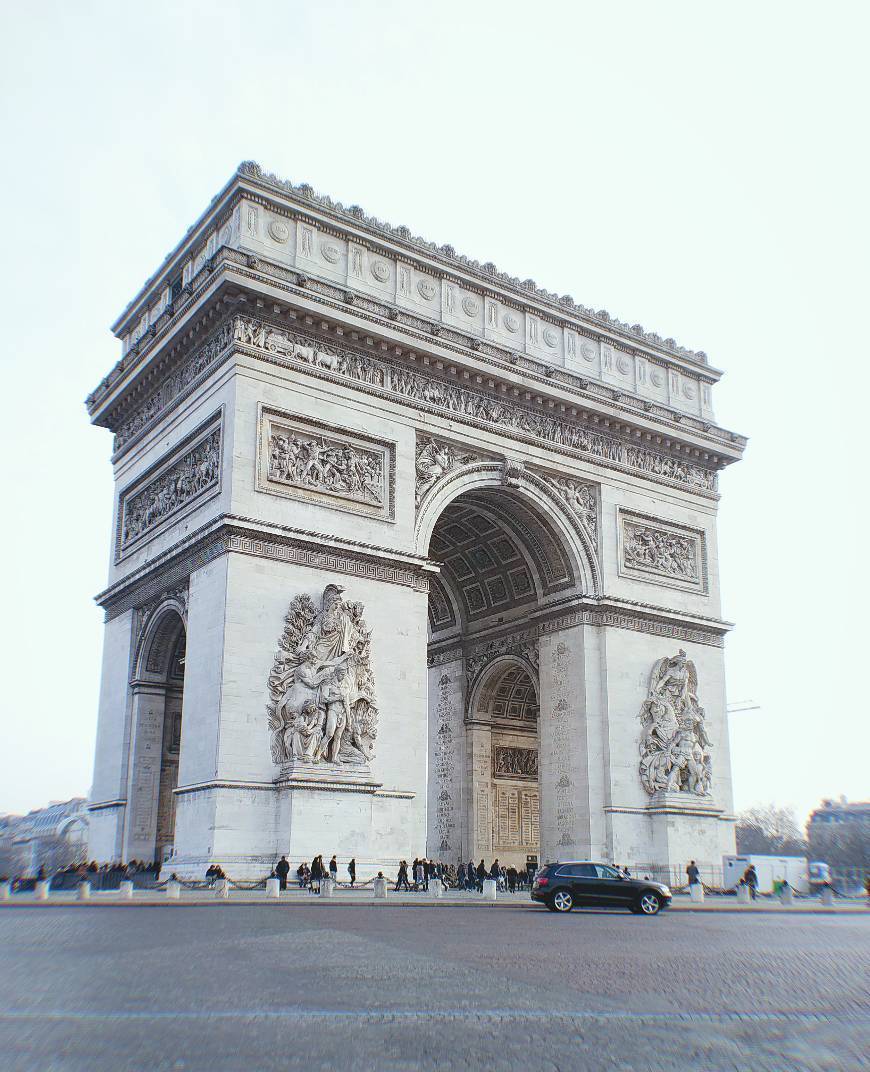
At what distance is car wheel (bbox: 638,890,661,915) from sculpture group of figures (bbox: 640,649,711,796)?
35.6ft

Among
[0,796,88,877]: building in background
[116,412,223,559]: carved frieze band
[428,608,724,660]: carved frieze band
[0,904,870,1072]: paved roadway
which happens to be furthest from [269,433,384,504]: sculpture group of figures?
[0,796,88,877]: building in background

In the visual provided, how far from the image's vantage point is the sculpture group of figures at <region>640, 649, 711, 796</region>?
33.0 m

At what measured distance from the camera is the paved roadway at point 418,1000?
568 centimetres

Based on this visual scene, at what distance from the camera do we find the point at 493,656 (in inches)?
1458

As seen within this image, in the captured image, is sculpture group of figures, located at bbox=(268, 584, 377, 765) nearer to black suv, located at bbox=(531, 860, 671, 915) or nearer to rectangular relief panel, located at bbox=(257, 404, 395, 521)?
rectangular relief panel, located at bbox=(257, 404, 395, 521)

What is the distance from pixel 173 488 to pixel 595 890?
15.4m

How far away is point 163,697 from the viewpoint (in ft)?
102

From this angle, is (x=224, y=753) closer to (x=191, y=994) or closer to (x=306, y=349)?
(x=306, y=349)

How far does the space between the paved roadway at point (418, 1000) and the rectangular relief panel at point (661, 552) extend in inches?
831

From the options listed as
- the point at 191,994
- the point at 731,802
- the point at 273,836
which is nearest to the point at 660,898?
the point at 273,836

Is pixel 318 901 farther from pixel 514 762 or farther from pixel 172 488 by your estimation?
pixel 514 762

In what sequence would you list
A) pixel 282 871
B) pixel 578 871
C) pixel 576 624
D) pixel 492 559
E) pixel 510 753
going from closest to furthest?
1. pixel 578 871
2. pixel 282 871
3. pixel 576 624
4. pixel 492 559
5. pixel 510 753

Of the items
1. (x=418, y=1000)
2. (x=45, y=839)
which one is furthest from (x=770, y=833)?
(x=418, y=1000)

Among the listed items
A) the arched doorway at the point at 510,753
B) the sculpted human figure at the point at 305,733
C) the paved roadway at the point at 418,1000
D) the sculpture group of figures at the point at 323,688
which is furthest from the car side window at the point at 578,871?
the arched doorway at the point at 510,753
